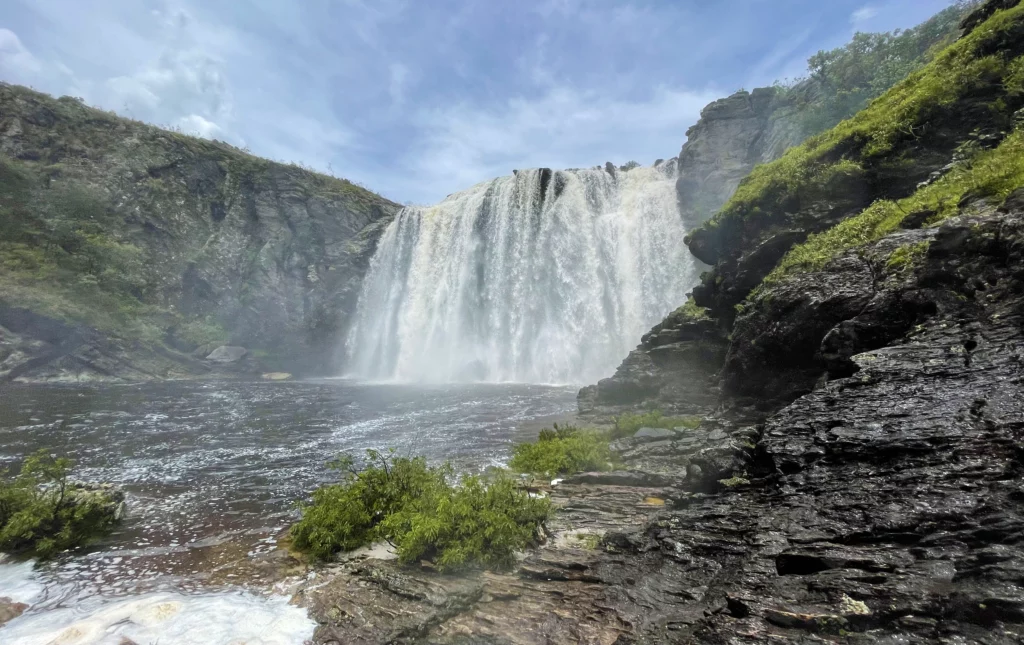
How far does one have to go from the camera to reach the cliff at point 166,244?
142 feet

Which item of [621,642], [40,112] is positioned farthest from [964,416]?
[40,112]

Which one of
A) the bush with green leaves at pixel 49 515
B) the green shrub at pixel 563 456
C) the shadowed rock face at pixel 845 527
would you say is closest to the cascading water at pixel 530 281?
the green shrub at pixel 563 456

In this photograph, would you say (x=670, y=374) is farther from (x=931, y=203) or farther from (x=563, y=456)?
(x=931, y=203)

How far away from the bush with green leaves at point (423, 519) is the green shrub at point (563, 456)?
3.67 metres

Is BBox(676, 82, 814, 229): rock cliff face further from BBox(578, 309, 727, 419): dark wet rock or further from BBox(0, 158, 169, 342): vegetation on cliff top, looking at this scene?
BBox(0, 158, 169, 342): vegetation on cliff top

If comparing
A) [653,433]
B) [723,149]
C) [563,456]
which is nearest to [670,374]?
[653,433]

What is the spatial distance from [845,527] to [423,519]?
5480 mm

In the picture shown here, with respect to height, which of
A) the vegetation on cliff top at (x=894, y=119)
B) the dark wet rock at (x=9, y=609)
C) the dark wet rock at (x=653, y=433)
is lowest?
the dark wet rock at (x=9, y=609)

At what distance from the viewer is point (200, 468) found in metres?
13.4

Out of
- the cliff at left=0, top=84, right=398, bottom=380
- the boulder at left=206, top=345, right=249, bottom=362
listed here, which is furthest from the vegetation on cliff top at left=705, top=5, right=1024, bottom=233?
the boulder at left=206, top=345, right=249, bottom=362

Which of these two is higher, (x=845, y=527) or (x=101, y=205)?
(x=101, y=205)

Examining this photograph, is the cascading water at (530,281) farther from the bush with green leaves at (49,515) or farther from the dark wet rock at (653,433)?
the bush with green leaves at (49,515)

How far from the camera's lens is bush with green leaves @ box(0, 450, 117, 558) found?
8.04m

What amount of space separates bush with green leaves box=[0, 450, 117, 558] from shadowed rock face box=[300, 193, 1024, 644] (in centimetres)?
546
